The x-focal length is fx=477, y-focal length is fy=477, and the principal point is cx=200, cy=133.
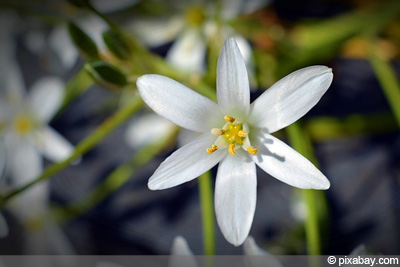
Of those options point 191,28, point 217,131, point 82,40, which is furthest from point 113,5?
point 217,131

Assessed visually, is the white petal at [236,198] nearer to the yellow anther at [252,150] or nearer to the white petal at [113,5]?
the yellow anther at [252,150]

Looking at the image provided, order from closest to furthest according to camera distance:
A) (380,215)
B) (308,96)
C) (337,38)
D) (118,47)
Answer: (308,96)
(118,47)
(337,38)
(380,215)

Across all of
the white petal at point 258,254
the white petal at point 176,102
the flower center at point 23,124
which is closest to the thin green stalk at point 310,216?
the white petal at point 258,254

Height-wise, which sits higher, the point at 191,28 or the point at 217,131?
the point at 191,28

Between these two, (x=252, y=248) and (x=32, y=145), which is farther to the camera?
(x=32, y=145)

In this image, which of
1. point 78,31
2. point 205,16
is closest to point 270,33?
point 205,16

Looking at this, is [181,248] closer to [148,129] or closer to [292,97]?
[292,97]

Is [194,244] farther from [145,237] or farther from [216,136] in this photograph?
[216,136]

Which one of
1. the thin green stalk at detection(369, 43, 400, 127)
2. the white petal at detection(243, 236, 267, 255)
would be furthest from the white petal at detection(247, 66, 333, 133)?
the thin green stalk at detection(369, 43, 400, 127)
